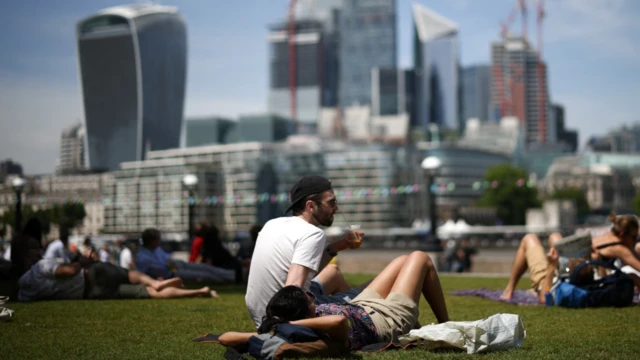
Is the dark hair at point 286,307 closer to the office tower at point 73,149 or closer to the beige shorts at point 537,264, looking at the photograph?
the beige shorts at point 537,264

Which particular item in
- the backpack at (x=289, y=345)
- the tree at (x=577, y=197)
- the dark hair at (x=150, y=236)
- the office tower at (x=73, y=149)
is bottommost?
the tree at (x=577, y=197)

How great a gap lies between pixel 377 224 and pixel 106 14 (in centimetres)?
5667

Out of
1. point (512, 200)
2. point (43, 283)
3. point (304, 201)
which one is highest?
point (304, 201)

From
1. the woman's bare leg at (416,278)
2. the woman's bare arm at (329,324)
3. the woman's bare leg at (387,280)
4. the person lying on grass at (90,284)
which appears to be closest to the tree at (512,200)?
the person lying on grass at (90,284)

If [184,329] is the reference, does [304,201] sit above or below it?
above

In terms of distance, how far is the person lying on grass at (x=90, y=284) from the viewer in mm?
12969

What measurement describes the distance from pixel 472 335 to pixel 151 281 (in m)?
7.24

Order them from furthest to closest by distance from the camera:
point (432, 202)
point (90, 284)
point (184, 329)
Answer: point (432, 202) → point (90, 284) → point (184, 329)

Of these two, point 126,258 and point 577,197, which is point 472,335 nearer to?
point 126,258

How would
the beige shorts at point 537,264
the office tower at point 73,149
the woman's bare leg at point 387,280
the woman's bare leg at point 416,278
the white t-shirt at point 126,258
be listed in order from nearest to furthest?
the woman's bare leg at point 416,278, the woman's bare leg at point 387,280, the beige shorts at point 537,264, the white t-shirt at point 126,258, the office tower at point 73,149

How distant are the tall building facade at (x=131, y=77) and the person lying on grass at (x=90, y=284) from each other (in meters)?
152

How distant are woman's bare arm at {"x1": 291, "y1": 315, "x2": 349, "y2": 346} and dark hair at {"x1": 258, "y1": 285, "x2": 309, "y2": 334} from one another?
6cm

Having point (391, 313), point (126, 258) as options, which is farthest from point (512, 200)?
point (391, 313)

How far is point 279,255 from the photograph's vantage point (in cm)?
722
